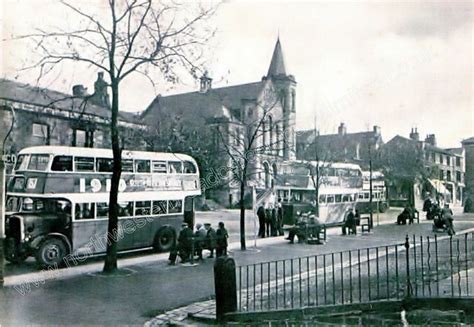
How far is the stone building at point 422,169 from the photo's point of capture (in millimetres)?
10508

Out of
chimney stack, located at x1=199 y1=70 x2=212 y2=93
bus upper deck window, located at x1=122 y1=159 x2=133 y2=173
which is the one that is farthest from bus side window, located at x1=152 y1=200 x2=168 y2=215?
chimney stack, located at x1=199 y1=70 x2=212 y2=93

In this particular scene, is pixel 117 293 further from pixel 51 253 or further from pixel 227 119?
pixel 227 119

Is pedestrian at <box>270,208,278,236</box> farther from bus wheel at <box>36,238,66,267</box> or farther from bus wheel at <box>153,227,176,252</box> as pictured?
bus wheel at <box>36,238,66,267</box>

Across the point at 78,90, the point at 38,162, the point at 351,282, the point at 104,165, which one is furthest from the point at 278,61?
the point at 38,162

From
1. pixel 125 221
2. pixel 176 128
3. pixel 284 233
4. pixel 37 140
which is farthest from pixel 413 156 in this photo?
pixel 37 140

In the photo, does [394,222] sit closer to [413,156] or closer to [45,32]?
[413,156]

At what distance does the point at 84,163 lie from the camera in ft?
34.7

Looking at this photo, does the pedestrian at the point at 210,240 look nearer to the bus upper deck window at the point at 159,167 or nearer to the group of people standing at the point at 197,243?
the group of people standing at the point at 197,243

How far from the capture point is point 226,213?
1809 cm

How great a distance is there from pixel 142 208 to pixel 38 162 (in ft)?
10.8

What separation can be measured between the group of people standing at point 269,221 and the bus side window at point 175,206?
4.46 m

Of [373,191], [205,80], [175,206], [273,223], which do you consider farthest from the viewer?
[373,191]

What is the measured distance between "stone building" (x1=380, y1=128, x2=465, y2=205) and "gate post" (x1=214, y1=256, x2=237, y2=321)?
5373 millimetres

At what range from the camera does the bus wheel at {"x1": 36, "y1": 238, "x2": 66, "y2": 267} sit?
31.2ft
